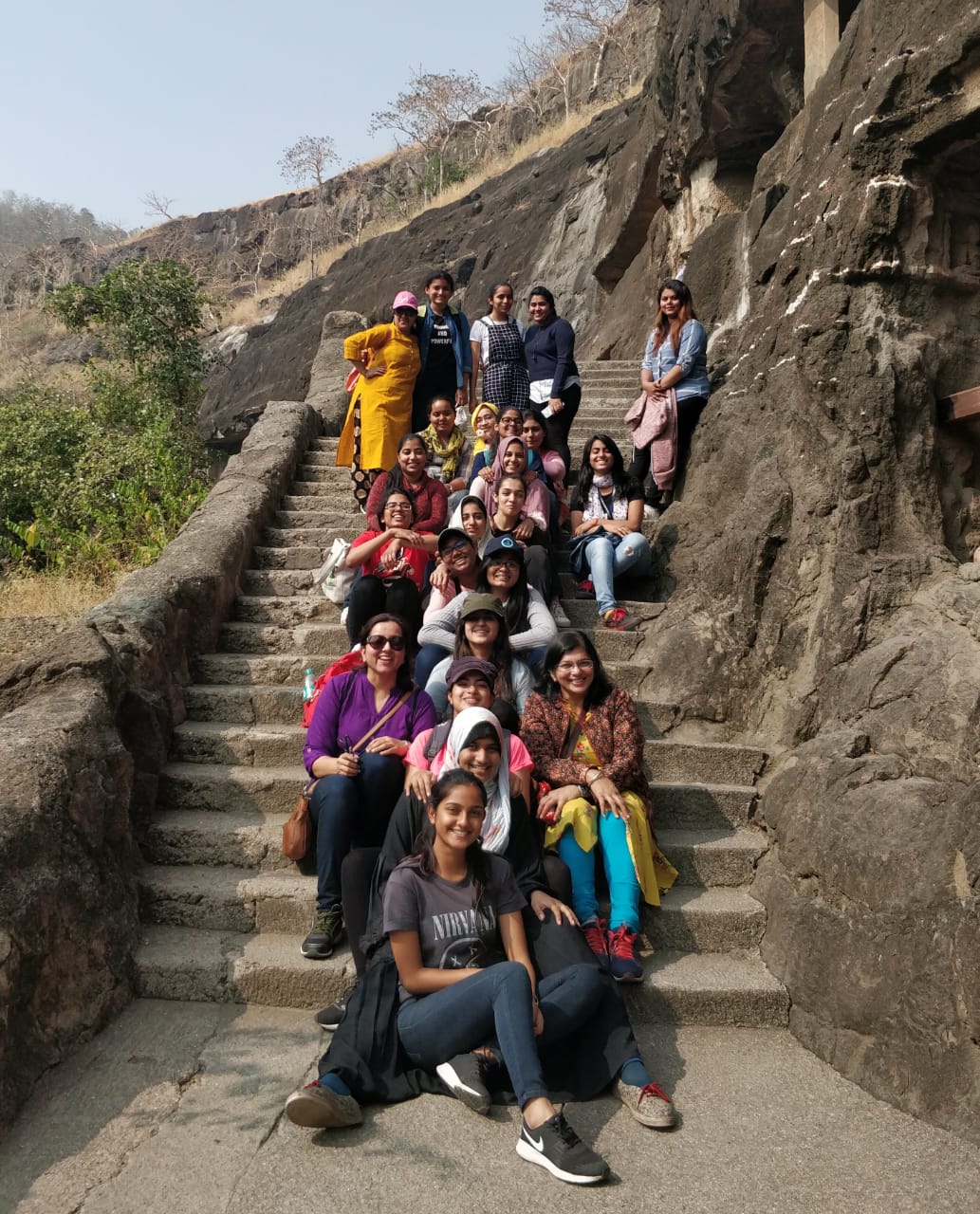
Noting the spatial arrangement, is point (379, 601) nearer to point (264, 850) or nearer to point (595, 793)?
point (264, 850)

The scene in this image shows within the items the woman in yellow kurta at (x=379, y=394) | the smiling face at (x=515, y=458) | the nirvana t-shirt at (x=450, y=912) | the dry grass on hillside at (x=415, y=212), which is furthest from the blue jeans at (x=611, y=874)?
the dry grass on hillside at (x=415, y=212)

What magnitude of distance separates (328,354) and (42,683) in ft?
22.1

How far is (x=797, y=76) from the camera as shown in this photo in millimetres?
10445

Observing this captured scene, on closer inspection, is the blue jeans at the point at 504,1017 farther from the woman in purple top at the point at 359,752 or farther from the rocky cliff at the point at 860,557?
the rocky cliff at the point at 860,557

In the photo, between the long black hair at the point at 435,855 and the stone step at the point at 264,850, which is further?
the stone step at the point at 264,850

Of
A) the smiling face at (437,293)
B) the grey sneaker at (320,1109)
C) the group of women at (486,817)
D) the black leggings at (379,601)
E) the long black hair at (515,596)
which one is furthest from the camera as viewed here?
the smiling face at (437,293)

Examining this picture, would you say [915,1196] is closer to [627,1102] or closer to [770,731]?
[627,1102]

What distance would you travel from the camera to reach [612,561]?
578cm

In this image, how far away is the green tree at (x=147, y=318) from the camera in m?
14.3

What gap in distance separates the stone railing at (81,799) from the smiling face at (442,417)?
2028 mm

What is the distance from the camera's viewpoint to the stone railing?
10.8ft

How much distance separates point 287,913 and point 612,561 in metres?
2.85

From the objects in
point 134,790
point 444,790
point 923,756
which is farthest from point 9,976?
point 923,756

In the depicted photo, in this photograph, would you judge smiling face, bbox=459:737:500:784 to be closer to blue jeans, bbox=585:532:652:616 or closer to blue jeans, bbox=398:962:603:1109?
blue jeans, bbox=398:962:603:1109
